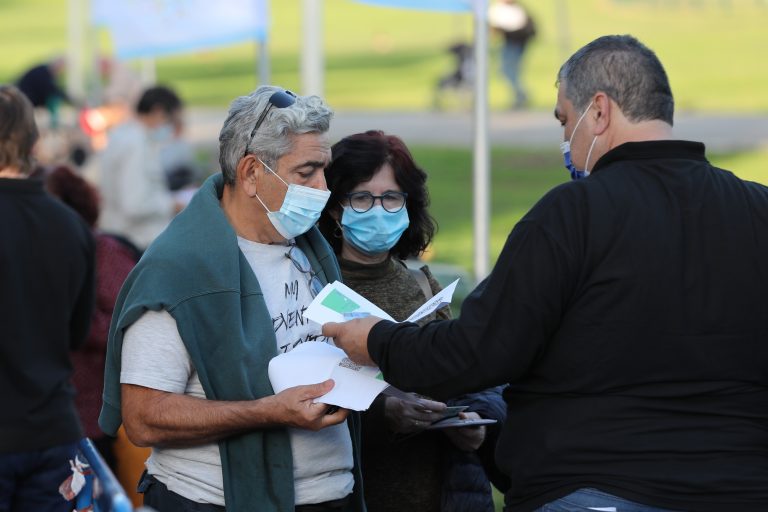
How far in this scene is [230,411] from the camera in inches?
132

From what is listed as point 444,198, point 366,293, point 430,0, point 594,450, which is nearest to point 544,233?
point 594,450

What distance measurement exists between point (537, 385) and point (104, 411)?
1.25m

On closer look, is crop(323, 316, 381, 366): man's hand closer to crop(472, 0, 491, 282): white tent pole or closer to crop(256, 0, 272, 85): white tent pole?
crop(472, 0, 491, 282): white tent pole

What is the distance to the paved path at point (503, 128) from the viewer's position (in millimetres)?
20969

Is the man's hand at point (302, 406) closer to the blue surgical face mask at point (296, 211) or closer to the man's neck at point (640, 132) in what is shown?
the blue surgical face mask at point (296, 211)

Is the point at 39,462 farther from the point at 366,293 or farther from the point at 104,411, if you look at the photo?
the point at 366,293

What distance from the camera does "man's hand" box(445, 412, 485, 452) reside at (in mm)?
4094

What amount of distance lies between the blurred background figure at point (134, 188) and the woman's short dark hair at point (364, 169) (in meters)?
5.38

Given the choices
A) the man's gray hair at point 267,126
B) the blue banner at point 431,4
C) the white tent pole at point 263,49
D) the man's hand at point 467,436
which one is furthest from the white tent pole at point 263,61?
the man's gray hair at point 267,126

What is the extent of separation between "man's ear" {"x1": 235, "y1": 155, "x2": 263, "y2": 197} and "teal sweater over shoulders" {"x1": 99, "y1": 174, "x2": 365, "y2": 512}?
0.45 ft

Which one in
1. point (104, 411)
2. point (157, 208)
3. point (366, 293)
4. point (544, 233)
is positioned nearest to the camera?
point (544, 233)

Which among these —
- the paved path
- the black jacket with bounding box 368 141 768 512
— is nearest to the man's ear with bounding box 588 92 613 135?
the black jacket with bounding box 368 141 768 512

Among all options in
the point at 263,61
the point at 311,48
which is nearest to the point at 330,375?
the point at 311,48

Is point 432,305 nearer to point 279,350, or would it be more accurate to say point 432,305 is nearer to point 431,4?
point 279,350
